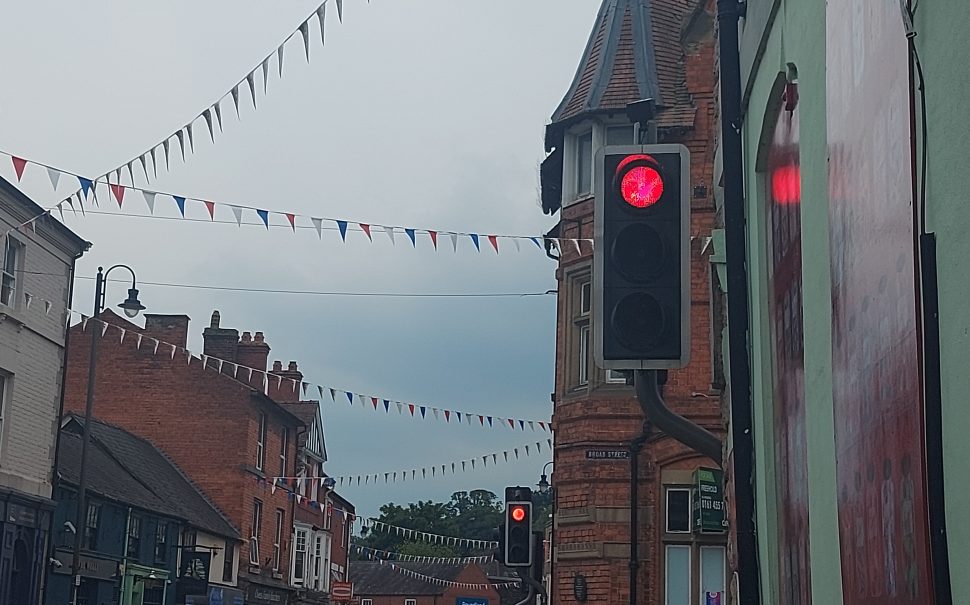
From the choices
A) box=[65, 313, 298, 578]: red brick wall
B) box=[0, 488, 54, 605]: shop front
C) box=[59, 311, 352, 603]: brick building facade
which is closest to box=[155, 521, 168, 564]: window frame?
box=[59, 311, 352, 603]: brick building facade

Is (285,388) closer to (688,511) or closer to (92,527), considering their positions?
(92,527)

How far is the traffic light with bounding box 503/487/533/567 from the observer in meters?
15.6

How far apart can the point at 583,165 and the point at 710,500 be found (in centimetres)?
591

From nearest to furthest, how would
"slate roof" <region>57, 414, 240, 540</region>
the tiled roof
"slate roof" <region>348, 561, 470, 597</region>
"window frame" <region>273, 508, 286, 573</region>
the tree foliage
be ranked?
the tiled roof → "slate roof" <region>57, 414, 240, 540</region> → "window frame" <region>273, 508, 286, 573</region> → "slate roof" <region>348, 561, 470, 597</region> → the tree foliage

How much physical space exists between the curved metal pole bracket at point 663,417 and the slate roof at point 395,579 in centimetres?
7656

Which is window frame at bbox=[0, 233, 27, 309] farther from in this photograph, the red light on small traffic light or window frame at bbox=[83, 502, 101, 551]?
the red light on small traffic light

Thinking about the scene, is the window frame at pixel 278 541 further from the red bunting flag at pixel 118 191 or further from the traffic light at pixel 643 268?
the traffic light at pixel 643 268

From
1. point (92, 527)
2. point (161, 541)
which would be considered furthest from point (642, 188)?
point (161, 541)

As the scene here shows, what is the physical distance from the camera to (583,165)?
19.7 m

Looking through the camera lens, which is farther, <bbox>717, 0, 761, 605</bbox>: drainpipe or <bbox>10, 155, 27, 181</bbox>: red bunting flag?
<bbox>10, 155, 27, 181</bbox>: red bunting flag

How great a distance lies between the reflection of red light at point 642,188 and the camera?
20.4ft

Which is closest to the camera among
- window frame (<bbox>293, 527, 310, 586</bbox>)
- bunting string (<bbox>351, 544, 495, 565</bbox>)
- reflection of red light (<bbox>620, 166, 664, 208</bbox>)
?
reflection of red light (<bbox>620, 166, 664, 208</bbox>)

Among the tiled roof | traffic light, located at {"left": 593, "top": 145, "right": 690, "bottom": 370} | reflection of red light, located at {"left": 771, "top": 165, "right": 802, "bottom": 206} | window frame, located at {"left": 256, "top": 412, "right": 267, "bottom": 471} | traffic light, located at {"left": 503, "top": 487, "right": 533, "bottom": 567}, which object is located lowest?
traffic light, located at {"left": 503, "top": 487, "right": 533, "bottom": 567}

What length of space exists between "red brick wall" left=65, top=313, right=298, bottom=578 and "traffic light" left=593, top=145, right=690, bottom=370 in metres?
36.0
